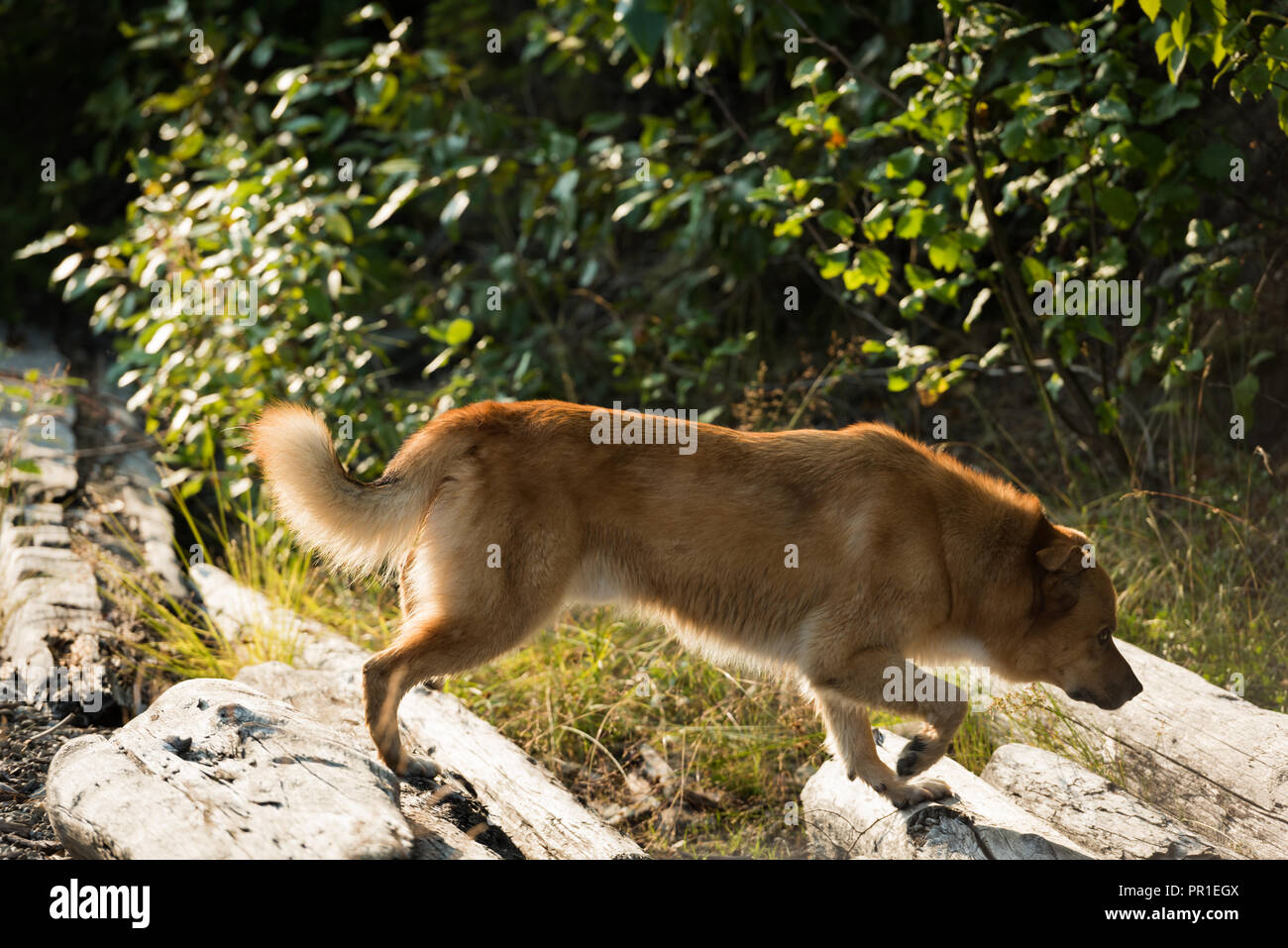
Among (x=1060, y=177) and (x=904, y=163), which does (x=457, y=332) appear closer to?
(x=904, y=163)

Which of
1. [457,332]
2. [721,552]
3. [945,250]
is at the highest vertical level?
[945,250]

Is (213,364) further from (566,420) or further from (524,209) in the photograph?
(566,420)

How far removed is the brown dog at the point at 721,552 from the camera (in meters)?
3.89

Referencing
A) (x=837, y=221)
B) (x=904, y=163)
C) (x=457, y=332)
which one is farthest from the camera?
(x=457, y=332)

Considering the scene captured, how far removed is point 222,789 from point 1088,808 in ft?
8.97

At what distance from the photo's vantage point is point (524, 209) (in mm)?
7359

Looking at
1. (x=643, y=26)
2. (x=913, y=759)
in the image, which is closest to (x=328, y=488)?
(x=643, y=26)

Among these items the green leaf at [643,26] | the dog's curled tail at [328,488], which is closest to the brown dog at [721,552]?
the dog's curled tail at [328,488]

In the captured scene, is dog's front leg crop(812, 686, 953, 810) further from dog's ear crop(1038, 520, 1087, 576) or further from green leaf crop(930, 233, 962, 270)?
green leaf crop(930, 233, 962, 270)

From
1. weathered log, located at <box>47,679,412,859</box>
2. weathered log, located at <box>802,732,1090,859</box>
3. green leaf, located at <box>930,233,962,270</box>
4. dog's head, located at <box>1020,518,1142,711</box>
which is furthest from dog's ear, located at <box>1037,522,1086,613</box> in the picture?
weathered log, located at <box>47,679,412,859</box>

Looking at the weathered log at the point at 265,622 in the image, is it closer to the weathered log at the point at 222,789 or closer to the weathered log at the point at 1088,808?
the weathered log at the point at 222,789

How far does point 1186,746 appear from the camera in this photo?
398 centimetres

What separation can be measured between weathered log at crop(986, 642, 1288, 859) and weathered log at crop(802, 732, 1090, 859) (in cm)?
59
